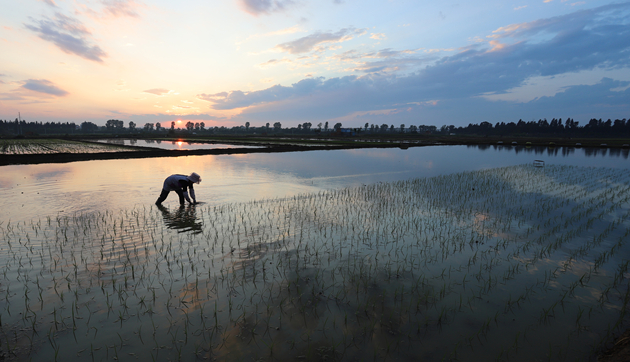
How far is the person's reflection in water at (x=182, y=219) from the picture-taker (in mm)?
8555

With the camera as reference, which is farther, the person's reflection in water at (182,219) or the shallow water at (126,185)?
the shallow water at (126,185)

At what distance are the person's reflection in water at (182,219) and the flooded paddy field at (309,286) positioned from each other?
9cm

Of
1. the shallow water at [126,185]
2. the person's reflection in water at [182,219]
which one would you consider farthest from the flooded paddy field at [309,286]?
the shallow water at [126,185]

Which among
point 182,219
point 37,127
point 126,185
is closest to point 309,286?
point 182,219

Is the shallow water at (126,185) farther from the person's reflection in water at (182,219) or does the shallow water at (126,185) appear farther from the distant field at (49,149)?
the distant field at (49,149)

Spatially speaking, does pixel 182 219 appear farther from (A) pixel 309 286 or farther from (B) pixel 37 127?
(B) pixel 37 127

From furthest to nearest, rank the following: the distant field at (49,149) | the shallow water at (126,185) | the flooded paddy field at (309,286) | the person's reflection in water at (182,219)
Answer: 1. the distant field at (49,149)
2. the shallow water at (126,185)
3. the person's reflection in water at (182,219)
4. the flooded paddy field at (309,286)

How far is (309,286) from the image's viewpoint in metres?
5.47

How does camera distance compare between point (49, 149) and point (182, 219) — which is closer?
point (182, 219)

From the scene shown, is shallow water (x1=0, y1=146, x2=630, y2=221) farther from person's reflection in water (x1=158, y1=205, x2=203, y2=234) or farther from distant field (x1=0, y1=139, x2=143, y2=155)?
distant field (x1=0, y1=139, x2=143, y2=155)

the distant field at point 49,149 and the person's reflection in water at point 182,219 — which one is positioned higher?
the distant field at point 49,149

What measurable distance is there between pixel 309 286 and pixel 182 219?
19.1ft

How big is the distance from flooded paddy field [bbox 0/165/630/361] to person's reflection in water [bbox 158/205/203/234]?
9cm

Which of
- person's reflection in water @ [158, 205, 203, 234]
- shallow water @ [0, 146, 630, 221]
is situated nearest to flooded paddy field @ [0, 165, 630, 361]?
person's reflection in water @ [158, 205, 203, 234]
